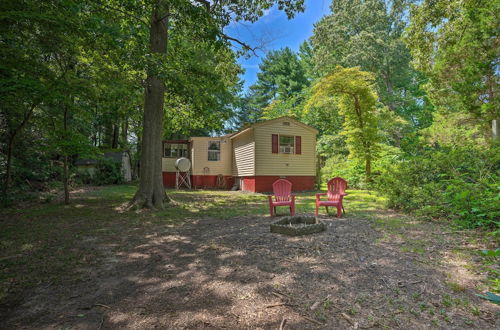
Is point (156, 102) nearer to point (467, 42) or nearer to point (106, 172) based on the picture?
point (467, 42)

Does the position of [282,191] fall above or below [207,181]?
below

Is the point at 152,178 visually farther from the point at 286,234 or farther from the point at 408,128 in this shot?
the point at 408,128

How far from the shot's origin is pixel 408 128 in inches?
760

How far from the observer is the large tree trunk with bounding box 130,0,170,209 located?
7508 millimetres

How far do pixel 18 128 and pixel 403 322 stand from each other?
968 centimetres

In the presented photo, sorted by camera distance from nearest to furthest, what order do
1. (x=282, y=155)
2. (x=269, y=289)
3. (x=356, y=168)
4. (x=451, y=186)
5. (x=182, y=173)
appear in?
(x=269, y=289), (x=451, y=186), (x=282, y=155), (x=356, y=168), (x=182, y=173)

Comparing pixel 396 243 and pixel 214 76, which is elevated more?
pixel 214 76

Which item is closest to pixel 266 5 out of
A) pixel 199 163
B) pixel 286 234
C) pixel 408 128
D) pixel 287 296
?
pixel 286 234

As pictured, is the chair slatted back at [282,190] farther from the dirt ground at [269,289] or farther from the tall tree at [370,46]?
the tall tree at [370,46]

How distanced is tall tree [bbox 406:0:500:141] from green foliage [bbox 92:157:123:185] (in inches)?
705

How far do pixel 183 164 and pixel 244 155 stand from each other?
444 centimetres

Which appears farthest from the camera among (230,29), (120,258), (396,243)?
(230,29)

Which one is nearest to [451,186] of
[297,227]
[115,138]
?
[297,227]

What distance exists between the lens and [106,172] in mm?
17234
